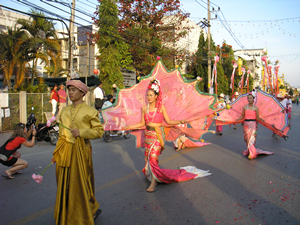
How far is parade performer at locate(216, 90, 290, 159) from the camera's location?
295 inches

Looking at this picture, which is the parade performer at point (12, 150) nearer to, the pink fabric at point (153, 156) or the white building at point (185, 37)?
the pink fabric at point (153, 156)

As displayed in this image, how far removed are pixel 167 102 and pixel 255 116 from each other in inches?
122

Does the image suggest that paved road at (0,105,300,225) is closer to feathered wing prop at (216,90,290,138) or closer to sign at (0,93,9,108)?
feathered wing prop at (216,90,290,138)

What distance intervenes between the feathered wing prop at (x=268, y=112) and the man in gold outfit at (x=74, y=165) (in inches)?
229

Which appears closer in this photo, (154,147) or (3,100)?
(154,147)

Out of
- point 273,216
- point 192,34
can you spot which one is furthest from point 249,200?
point 192,34

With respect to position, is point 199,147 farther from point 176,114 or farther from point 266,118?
point 176,114

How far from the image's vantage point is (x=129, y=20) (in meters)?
20.2

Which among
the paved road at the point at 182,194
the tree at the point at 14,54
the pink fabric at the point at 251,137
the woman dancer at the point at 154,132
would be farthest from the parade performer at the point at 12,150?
the tree at the point at 14,54

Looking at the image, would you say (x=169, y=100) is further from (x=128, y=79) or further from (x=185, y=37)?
(x=185, y=37)

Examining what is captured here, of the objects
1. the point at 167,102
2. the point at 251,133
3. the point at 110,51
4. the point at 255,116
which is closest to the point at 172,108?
the point at 167,102

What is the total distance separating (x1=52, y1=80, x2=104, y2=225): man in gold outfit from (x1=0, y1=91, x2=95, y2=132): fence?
10464 mm

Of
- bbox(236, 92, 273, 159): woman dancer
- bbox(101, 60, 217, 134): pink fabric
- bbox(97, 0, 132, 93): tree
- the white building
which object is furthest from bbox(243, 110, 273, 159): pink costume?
the white building

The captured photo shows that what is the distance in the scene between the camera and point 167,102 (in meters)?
5.98
